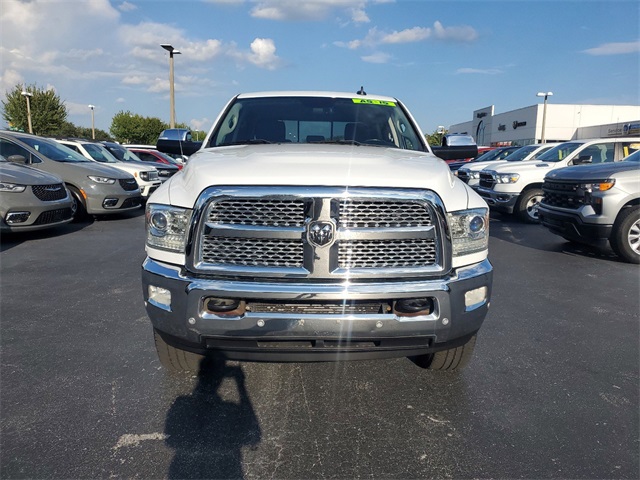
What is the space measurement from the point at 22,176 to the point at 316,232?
273 inches

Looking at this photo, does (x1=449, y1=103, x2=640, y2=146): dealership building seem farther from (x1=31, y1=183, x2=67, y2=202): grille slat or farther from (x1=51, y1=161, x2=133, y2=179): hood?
(x1=31, y1=183, x2=67, y2=202): grille slat

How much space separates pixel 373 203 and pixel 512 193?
28.9 feet

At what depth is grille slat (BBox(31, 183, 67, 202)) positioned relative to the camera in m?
7.45

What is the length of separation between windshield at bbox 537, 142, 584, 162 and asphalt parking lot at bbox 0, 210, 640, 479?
726 centimetres

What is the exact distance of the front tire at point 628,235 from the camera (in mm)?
6414

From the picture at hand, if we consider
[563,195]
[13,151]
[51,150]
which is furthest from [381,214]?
[51,150]

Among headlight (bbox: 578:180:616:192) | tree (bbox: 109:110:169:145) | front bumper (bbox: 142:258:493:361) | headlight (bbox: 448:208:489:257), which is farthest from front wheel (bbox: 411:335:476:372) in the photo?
tree (bbox: 109:110:169:145)

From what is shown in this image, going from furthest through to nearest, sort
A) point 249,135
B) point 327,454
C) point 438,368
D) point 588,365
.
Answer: point 249,135 < point 588,365 < point 438,368 < point 327,454

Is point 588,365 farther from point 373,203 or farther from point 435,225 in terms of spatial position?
point 373,203

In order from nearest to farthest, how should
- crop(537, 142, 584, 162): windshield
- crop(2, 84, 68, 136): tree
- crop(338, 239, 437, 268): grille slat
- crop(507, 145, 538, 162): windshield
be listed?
crop(338, 239, 437, 268): grille slat < crop(537, 142, 584, 162): windshield < crop(507, 145, 538, 162): windshield < crop(2, 84, 68, 136): tree

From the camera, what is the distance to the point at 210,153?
3.21 meters

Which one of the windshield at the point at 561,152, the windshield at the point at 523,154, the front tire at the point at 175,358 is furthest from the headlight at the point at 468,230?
the windshield at the point at 523,154

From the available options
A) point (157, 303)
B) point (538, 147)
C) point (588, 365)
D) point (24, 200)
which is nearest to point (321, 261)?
point (157, 303)

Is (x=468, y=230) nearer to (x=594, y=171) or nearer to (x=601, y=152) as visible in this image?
(x=594, y=171)
